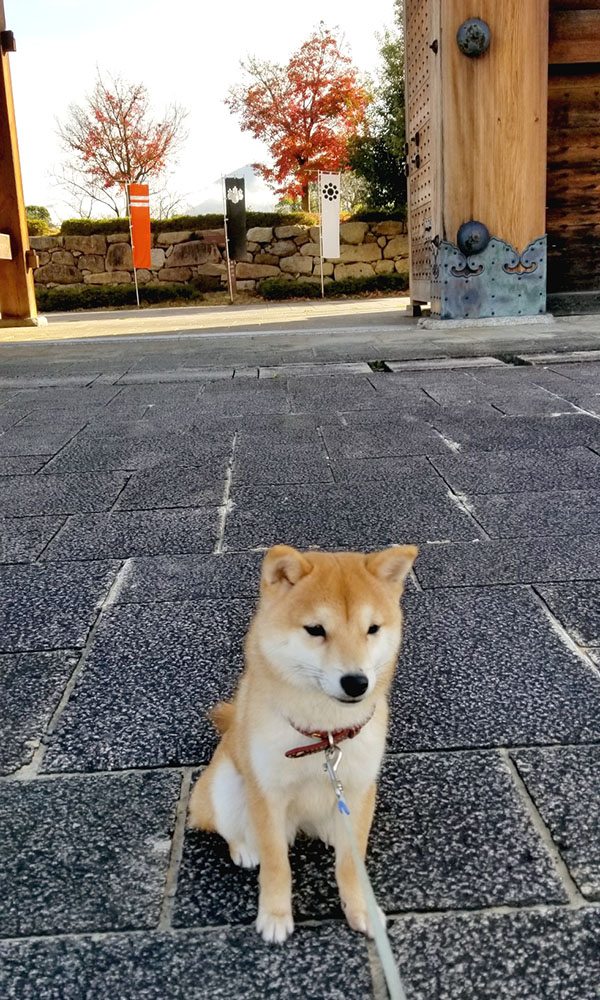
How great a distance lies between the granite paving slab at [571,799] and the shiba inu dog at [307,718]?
38 cm

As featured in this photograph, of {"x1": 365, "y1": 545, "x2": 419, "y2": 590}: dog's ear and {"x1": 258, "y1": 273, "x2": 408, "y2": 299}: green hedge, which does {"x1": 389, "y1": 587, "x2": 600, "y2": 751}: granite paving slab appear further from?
{"x1": 258, "y1": 273, "x2": 408, "y2": 299}: green hedge

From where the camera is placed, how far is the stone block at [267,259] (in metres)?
20.0

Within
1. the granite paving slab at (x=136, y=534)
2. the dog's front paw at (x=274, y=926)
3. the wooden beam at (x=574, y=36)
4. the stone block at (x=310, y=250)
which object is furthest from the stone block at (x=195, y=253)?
the dog's front paw at (x=274, y=926)

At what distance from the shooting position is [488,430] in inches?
181

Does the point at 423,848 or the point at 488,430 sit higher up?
the point at 488,430

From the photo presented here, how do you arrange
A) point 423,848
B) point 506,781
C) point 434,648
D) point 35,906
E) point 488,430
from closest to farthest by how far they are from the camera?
1. point 35,906
2. point 423,848
3. point 506,781
4. point 434,648
5. point 488,430

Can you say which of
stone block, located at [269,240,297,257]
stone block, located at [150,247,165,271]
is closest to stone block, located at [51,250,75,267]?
stone block, located at [150,247,165,271]

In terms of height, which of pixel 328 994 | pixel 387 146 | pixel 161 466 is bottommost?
pixel 328 994

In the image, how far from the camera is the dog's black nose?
136cm

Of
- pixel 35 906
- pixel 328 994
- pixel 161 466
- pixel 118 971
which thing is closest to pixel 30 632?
pixel 35 906

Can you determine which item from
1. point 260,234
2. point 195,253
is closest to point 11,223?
point 195,253

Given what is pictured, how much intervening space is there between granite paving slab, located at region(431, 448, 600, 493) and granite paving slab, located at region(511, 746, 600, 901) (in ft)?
6.39

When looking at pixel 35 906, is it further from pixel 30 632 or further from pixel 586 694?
pixel 586 694

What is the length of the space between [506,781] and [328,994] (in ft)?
2.11
